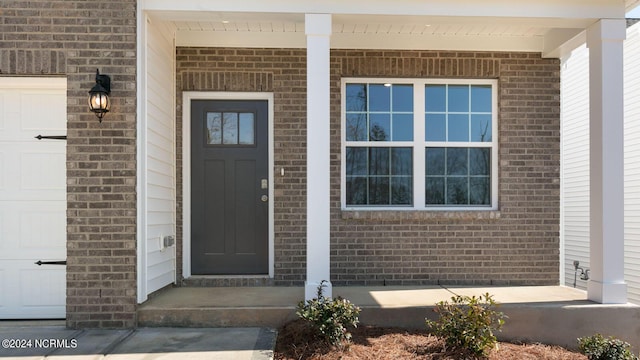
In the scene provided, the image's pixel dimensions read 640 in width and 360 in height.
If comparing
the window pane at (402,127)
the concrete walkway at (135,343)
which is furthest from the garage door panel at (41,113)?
the window pane at (402,127)

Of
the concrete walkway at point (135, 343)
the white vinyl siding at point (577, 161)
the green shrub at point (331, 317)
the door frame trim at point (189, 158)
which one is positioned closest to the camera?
the concrete walkway at point (135, 343)

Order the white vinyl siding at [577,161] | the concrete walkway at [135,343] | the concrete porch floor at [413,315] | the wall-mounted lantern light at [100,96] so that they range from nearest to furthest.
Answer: the concrete walkway at [135,343]
the wall-mounted lantern light at [100,96]
the concrete porch floor at [413,315]
the white vinyl siding at [577,161]

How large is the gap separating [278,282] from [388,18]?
10.8 feet

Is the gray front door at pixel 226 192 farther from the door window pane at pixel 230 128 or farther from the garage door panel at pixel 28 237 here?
the garage door panel at pixel 28 237

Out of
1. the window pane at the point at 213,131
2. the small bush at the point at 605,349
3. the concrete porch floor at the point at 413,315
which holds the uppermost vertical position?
the window pane at the point at 213,131

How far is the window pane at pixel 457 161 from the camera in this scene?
6066mm

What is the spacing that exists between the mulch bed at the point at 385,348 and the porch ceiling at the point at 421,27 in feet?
10.1

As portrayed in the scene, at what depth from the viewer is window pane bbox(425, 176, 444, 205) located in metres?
6.05

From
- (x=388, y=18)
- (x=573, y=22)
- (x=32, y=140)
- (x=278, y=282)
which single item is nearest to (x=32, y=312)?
(x=32, y=140)

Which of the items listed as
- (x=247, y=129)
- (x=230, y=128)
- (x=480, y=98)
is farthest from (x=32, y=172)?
(x=480, y=98)

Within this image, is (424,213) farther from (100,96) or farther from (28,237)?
(28,237)

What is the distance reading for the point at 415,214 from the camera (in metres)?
5.86

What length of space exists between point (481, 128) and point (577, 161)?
518 cm

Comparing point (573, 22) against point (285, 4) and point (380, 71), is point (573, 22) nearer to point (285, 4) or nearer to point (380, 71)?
point (380, 71)
